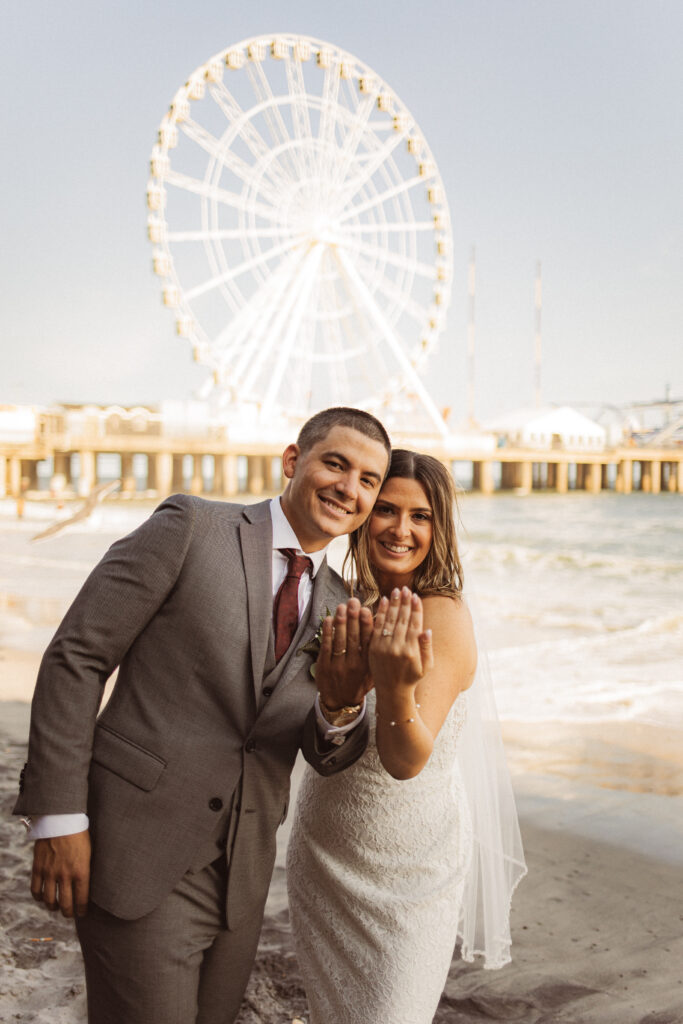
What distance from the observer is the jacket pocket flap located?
159cm

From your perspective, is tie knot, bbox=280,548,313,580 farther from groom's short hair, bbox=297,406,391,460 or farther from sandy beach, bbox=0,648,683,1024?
sandy beach, bbox=0,648,683,1024

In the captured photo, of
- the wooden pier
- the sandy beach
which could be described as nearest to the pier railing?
the wooden pier

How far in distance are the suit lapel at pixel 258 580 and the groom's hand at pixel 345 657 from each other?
12 centimetres

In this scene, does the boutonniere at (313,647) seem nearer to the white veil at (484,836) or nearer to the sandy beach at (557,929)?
the white veil at (484,836)

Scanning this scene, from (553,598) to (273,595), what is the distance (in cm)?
1817

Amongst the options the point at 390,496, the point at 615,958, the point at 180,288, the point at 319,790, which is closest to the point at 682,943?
the point at 615,958

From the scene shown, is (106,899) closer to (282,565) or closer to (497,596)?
(282,565)

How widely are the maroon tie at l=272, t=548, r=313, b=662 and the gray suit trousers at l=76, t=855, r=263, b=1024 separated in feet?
1.29

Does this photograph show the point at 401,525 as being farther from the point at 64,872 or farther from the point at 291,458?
the point at 64,872

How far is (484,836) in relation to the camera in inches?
99.3

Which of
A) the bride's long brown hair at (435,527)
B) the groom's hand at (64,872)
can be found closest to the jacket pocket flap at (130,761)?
the groom's hand at (64,872)

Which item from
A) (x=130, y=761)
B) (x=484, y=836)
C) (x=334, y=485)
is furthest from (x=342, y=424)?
(x=484, y=836)

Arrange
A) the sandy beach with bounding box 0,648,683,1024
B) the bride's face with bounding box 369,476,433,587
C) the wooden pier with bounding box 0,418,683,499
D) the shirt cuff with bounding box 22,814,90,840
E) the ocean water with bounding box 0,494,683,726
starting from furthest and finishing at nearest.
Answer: the wooden pier with bounding box 0,418,683,499
the ocean water with bounding box 0,494,683,726
the sandy beach with bounding box 0,648,683,1024
the bride's face with bounding box 369,476,433,587
the shirt cuff with bounding box 22,814,90,840

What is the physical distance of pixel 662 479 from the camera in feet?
236
